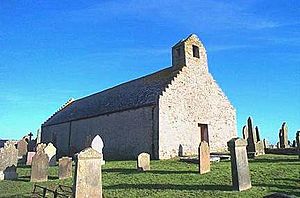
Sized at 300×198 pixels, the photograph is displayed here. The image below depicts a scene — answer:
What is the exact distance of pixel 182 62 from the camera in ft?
80.7

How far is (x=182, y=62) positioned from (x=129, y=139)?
8.04 m

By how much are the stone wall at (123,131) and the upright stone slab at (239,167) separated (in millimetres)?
10874

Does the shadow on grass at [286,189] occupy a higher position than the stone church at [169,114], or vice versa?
the stone church at [169,114]

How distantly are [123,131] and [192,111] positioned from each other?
234 inches

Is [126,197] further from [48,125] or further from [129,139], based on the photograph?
[48,125]

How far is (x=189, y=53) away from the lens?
976 inches

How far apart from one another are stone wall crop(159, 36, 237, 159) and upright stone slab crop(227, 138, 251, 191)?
10.3 m

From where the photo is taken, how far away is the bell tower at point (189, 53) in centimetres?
2453

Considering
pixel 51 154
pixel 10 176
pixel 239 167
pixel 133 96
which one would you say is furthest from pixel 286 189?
pixel 133 96

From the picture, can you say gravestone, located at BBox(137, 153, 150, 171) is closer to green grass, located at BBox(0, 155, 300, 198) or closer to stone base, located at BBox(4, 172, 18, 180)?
green grass, located at BBox(0, 155, 300, 198)

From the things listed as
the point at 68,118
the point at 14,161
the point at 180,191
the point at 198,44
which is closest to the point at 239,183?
the point at 180,191

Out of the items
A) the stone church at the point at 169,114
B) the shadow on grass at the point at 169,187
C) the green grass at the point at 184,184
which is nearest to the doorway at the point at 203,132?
the stone church at the point at 169,114

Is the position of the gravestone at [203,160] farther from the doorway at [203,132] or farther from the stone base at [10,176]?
the doorway at [203,132]

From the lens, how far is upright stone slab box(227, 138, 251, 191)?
973cm
